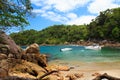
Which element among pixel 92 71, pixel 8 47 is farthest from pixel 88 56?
pixel 8 47

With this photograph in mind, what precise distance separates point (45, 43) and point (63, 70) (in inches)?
6836

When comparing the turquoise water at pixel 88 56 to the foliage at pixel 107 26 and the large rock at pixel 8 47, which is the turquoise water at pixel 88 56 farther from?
the foliage at pixel 107 26

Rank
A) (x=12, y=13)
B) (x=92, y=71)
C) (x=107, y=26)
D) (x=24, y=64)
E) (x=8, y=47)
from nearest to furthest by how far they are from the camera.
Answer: (x=12, y=13) < (x=24, y=64) < (x=8, y=47) < (x=92, y=71) < (x=107, y=26)

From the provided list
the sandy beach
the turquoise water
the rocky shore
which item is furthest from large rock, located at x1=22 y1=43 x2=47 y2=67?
the turquoise water

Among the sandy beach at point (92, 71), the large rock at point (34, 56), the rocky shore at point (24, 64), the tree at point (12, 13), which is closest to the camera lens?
the tree at point (12, 13)

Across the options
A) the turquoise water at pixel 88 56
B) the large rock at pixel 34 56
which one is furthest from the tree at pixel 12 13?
the turquoise water at pixel 88 56

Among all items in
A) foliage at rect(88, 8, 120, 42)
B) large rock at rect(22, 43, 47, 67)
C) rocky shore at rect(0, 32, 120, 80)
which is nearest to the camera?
rocky shore at rect(0, 32, 120, 80)

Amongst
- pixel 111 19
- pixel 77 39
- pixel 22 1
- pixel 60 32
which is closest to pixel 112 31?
pixel 111 19

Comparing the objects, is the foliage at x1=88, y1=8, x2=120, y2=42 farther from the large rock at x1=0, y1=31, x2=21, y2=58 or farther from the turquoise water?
the large rock at x1=0, y1=31, x2=21, y2=58

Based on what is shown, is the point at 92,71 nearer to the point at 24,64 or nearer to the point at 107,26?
the point at 24,64

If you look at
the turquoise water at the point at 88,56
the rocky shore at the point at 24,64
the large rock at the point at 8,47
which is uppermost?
the large rock at the point at 8,47

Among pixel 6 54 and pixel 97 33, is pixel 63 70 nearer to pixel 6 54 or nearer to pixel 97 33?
pixel 6 54

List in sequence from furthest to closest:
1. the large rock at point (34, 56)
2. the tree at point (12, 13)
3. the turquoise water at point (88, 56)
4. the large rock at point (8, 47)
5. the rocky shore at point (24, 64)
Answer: the turquoise water at point (88, 56) → the large rock at point (34, 56) → the large rock at point (8, 47) → the rocky shore at point (24, 64) → the tree at point (12, 13)

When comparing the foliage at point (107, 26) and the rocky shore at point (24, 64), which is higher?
the foliage at point (107, 26)
